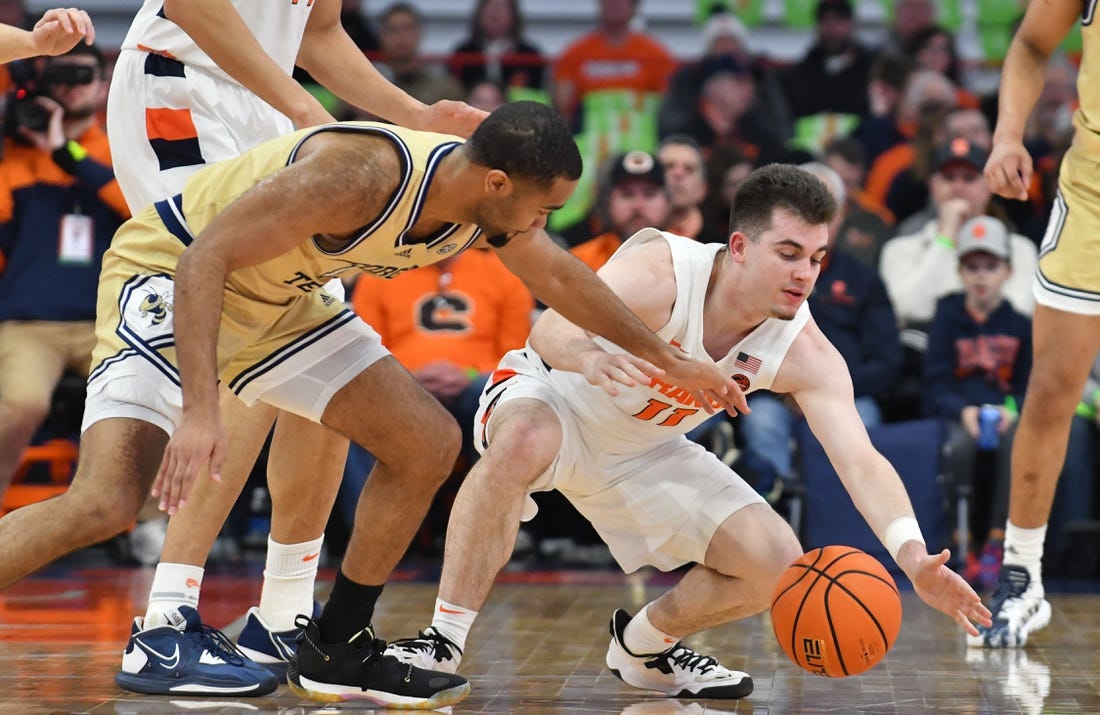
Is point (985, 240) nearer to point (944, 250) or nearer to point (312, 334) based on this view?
point (944, 250)

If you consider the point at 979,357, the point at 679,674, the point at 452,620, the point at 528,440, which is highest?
the point at 528,440

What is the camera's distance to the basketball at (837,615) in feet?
14.2

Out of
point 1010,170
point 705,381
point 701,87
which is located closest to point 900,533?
point 705,381

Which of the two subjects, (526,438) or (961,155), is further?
A: (961,155)

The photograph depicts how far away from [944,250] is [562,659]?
14.2ft

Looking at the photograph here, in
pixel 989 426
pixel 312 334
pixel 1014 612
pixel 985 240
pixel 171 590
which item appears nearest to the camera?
pixel 312 334

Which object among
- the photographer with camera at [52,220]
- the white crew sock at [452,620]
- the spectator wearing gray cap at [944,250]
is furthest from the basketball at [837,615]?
the photographer with camera at [52,220]

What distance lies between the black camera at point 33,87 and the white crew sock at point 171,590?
3496 mm

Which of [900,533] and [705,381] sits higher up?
[705,381]

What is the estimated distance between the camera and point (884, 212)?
9.88 m

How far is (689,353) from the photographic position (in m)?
4.70

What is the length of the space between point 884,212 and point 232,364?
Result: 243 inches

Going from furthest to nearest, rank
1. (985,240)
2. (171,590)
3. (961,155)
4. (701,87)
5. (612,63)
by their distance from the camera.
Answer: (612,63) → (701,87) → (961,155) → (985,240) → (171,590)

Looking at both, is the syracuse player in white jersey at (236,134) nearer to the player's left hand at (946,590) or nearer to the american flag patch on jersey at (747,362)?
the american flag patch on jersey at (747,362)
